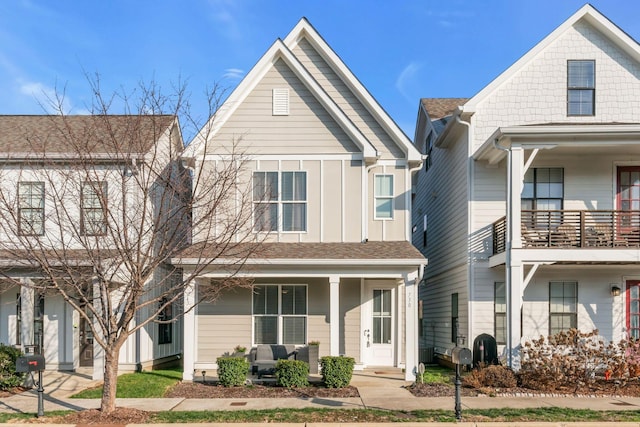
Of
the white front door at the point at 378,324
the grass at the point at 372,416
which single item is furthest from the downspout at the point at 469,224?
the grass at the point at 372,416

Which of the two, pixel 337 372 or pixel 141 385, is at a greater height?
pixel 337 372

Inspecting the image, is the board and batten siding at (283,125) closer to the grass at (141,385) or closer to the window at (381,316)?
the window at (381,316)

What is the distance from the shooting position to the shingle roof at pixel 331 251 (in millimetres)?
15117

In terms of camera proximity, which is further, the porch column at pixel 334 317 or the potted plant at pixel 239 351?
the potted plant at pixel 239 351

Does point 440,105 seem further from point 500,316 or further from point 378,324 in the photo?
point 378,324

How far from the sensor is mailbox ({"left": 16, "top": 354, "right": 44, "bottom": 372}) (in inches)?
435

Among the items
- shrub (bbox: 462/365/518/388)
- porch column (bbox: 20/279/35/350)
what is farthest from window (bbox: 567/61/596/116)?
porch column (bbox: 20/279/35/350)

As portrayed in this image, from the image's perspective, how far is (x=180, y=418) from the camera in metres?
10.7

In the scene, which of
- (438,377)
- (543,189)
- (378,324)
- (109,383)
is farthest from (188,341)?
(543,189)

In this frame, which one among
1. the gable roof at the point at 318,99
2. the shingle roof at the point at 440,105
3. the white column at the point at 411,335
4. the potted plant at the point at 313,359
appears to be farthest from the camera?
the shingle roof at the point at 440,105

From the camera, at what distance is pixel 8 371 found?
14.0 m

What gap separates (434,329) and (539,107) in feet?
29.8

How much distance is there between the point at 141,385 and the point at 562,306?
11.5 meters

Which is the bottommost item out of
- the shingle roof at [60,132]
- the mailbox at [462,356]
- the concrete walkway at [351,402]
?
the concrete walkway at [351,402]
